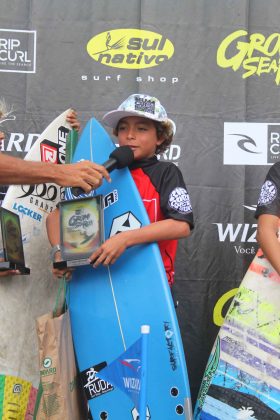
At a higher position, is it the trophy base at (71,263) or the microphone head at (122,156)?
the microphone head at (122,156)

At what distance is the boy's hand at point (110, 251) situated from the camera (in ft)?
7.30

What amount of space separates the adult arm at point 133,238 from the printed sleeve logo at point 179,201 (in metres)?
0.07

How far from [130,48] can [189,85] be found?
38cm

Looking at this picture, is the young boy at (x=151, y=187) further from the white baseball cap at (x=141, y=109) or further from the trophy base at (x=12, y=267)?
the trophy base at (x=12, y=267)

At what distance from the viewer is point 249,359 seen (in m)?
2.29

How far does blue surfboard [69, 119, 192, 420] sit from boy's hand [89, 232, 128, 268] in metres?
0.10

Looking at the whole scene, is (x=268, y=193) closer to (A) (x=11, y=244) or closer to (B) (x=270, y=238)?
(B) (x=270, y=238)

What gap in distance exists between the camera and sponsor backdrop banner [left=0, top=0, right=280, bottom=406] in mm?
3143

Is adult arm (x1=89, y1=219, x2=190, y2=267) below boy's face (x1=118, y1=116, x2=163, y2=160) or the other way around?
below

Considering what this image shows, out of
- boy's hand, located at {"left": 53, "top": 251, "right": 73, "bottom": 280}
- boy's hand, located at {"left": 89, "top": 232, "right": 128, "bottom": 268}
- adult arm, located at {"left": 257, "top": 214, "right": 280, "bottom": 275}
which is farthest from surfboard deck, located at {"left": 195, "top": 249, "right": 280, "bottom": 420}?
boy's hand, located at {"left": 53, "top": 251, "right": 73, "bottom": 280}

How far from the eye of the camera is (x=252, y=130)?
3188 mm

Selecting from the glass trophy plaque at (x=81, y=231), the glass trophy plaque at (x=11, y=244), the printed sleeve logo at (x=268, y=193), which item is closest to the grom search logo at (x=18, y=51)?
the glass trophy plaque at (x=11, y=244)

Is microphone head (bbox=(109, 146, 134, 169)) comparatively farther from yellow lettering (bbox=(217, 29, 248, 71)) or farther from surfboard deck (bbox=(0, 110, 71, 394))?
yellow lettering (bbox=(217, 29, 248, 71))

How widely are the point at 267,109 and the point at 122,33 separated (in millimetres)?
883
